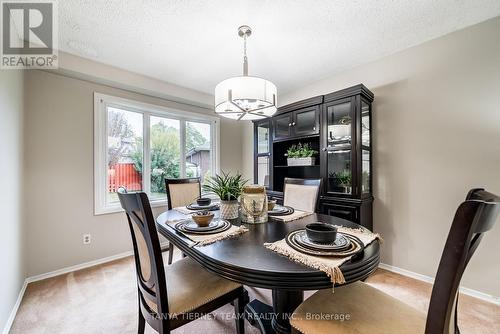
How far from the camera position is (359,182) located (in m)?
2.21

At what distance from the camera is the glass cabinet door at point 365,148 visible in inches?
89.0

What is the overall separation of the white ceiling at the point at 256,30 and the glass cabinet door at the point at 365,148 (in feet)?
2.10

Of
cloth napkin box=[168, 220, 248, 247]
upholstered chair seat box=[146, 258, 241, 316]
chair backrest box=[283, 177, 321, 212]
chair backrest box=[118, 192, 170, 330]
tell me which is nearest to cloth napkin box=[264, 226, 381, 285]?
cloth napkin box=[168, 220, 248, 247]

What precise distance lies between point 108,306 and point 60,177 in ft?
4.90

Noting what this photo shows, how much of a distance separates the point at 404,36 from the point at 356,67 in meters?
0.60

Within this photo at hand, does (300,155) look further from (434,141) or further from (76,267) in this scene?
(76,267)

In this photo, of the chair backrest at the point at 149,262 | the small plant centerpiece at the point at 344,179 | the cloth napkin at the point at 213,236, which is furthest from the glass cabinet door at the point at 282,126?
the chair backrest at the point at 149,262

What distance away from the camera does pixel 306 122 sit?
2.76 metres

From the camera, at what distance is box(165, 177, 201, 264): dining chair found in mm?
2463

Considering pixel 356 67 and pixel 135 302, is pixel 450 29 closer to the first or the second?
pixel 356 67

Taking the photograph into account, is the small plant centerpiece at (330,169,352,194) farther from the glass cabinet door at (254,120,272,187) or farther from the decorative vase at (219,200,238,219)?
the decorative vase at (219,200,238,219)

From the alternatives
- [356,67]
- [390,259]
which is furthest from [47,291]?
[356,67]

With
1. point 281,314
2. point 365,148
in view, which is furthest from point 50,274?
point 365,148

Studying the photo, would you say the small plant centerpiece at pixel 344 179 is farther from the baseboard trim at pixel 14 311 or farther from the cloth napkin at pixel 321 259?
the baseboard trim at pixel 14 311
